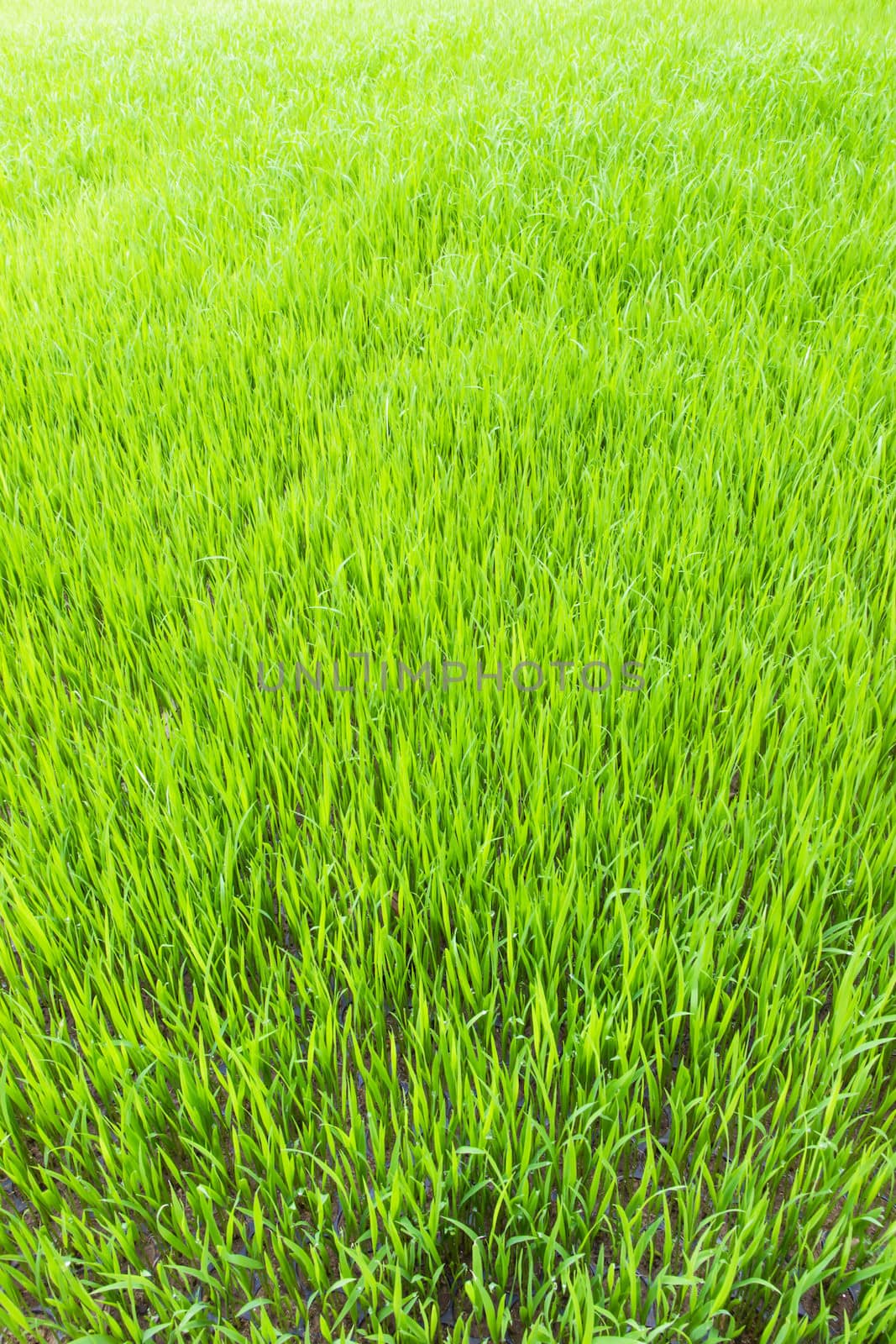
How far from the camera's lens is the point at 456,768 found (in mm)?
1378

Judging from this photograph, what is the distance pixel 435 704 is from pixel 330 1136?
0.70 meters

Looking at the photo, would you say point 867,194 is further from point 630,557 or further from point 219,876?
point 219,876

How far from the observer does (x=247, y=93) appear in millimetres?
4277

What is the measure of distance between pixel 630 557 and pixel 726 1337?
125 cm

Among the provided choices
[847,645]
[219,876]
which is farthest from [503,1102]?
[847,645]

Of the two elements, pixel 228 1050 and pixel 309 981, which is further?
pixel 309 981

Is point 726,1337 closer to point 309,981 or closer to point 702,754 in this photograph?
point 309,981

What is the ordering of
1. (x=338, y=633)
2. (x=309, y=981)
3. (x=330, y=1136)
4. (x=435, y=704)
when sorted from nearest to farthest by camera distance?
(x=330, y=1136)
(x=309, y=981)
(x=435, y=704)
(x=338, y=633)

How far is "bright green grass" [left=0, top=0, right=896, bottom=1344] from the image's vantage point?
98 cm

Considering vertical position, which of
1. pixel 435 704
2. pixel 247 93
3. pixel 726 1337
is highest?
pixel 247 93

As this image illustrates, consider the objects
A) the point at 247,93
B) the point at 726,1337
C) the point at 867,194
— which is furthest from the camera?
the point at 247,93

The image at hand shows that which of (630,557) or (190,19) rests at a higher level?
(190,19)

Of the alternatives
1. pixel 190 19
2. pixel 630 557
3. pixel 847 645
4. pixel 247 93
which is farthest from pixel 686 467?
pixel 190 19

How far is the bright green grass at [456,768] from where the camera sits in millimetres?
981
